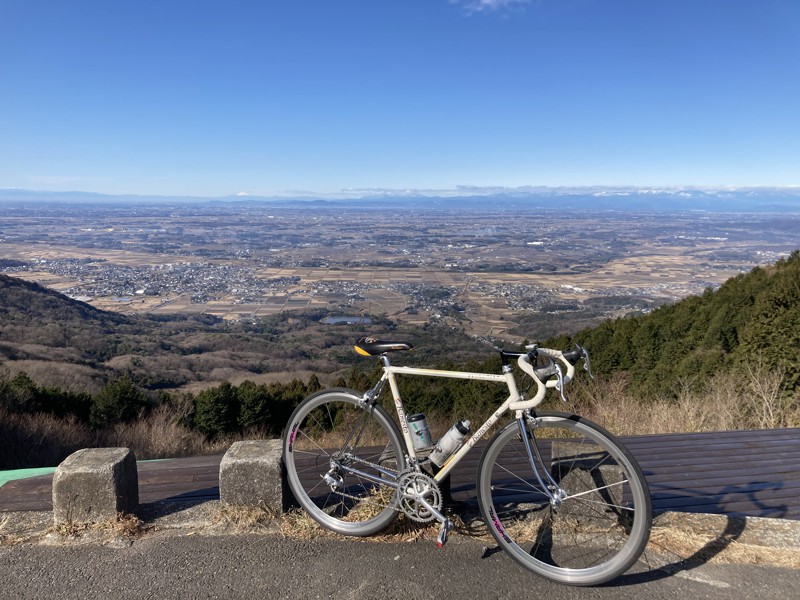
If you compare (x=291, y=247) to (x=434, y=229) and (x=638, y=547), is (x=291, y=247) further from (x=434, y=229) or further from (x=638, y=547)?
(x=638, y=547)

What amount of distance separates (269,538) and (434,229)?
101 metres

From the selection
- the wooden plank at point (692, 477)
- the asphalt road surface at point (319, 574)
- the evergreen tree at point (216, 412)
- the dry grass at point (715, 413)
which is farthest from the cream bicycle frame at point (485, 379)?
the evergreen tree at point (216, 412)

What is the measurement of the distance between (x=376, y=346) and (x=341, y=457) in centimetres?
76

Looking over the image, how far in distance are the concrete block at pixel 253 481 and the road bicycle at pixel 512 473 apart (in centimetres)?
9

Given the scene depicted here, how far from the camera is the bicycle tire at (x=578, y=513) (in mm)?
2557

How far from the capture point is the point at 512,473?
2.92 metres

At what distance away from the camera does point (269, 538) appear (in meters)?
3.12

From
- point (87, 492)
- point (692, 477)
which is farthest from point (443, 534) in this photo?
point (692, 477)

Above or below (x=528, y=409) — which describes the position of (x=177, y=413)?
below

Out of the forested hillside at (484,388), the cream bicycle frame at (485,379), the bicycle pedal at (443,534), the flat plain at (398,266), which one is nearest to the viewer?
the cream bicycle frame at (485,379)

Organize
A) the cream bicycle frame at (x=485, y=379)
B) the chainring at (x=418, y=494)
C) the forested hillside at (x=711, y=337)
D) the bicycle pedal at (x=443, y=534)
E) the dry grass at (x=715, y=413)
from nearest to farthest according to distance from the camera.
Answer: the cream bicycle frame at (x=485, y=379)
the bicycle pedal at (x=443, y=534)
the chainring at (x=418, y=494)
the dry grass at (x=715, y=413)
the forested hillside at (x=711, y=337)

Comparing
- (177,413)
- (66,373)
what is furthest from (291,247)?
(177,413)

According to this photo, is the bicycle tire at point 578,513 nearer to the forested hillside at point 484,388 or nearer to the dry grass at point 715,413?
the forested hillside at point 484,388

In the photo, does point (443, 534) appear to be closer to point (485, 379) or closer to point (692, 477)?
point (485, 379)
